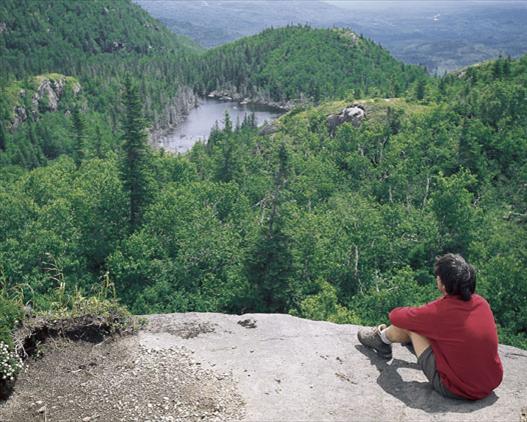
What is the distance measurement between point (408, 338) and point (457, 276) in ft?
7.47

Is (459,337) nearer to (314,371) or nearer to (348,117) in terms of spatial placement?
(314,371)

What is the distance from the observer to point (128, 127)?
45188mm

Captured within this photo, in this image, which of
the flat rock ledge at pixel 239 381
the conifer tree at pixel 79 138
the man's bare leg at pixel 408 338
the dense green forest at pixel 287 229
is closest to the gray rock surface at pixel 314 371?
the flat rock ledge at pixel 239 381

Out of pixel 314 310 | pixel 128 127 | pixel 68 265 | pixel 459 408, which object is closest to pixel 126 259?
pixel 68 265

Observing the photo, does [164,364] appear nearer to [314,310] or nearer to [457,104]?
[314,310]

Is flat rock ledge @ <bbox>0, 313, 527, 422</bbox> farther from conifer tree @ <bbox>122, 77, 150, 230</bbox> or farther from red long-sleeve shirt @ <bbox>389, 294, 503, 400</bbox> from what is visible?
conifer tree @ <bbox>122, 77, 150, 230</bbox>

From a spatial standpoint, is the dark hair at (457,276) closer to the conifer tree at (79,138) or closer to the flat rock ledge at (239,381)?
the flat rock ledge at (239,381)

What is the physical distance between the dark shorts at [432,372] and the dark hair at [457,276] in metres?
1.47

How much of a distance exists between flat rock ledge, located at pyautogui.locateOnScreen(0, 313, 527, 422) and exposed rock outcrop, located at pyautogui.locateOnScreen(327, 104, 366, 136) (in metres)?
87.6

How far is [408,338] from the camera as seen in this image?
37.2 ft

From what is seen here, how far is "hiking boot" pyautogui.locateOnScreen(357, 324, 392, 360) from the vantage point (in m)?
11.8

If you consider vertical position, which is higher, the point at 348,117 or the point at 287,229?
the point at 348,117

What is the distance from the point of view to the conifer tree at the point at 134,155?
45469 millimetres

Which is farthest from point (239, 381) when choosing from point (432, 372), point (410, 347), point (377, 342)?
point (410, 347)
